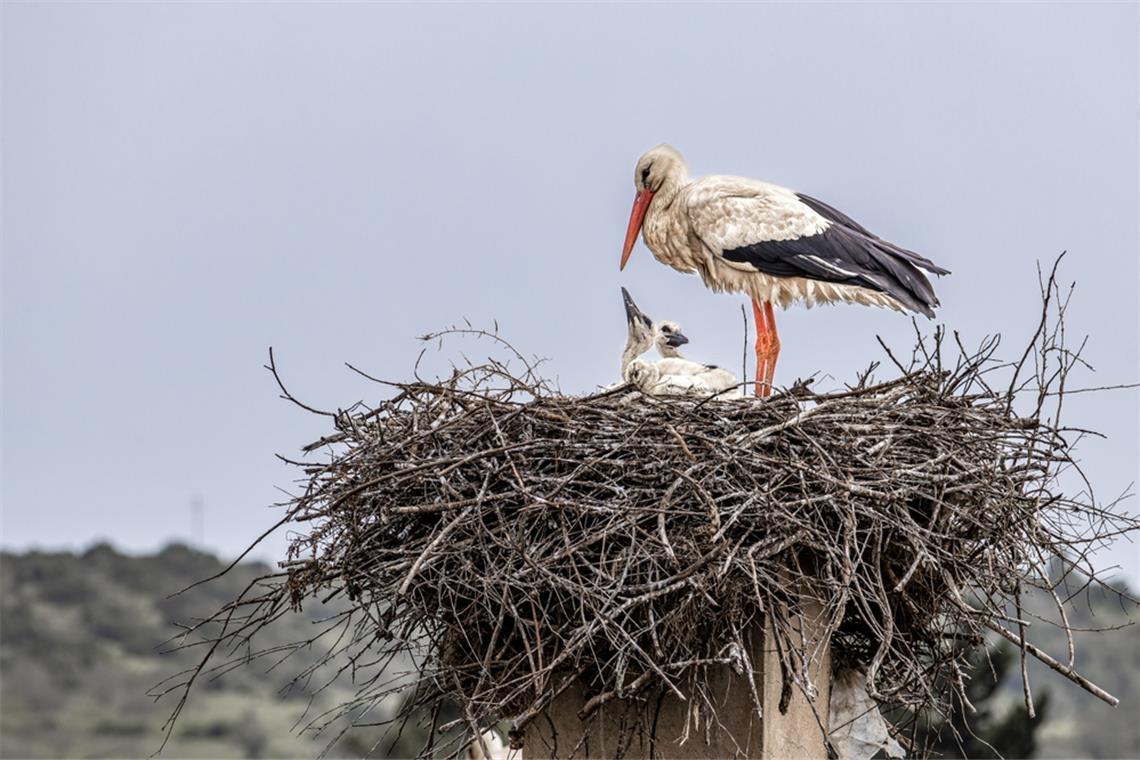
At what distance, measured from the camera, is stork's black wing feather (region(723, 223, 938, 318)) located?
8.09 m

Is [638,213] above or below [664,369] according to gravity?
above

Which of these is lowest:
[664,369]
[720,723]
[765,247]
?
[720,723]

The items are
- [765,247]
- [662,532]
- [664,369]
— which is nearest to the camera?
[662,532]

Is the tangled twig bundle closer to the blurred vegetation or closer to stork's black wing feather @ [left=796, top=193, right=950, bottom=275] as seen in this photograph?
stork's black wing feather @ [left=796, top=193, right=950, bottom=275]

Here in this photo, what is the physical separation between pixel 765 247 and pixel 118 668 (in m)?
29.8

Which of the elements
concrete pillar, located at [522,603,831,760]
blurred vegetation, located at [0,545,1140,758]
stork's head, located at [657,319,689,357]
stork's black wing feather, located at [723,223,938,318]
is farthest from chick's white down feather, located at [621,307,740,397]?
blurred vegetation, located at [0,545,1140,758]

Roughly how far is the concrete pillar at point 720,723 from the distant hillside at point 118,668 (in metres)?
20.9

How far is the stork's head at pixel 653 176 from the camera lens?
860cm

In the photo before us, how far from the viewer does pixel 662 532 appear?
5910mm

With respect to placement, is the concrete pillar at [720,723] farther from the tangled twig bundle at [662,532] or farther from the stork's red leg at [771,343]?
the stork's red leg at [771,343]

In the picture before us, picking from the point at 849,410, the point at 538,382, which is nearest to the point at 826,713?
the point at 849,410

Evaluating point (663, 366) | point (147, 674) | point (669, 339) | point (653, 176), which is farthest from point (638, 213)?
point (147, 674)

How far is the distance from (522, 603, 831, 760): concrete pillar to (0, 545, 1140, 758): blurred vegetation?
65.9ft

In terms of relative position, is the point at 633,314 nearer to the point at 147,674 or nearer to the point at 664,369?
the point at 664,369
